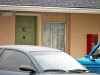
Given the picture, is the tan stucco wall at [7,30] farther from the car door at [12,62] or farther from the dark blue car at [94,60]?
the car door at [12,62]

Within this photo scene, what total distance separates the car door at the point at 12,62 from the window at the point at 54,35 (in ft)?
32.7

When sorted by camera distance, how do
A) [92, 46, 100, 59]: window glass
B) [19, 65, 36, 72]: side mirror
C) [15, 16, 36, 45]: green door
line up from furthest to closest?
[15, 16, 36, 45]: green door → [92, 46, 100, 59]: window glass → [19, 65, 36, 72]: side mirror

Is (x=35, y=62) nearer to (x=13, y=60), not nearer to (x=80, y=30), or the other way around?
(x=13, y=60)

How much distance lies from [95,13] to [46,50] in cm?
1044

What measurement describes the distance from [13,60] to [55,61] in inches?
42.0

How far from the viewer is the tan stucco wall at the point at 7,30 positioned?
59.9 ft

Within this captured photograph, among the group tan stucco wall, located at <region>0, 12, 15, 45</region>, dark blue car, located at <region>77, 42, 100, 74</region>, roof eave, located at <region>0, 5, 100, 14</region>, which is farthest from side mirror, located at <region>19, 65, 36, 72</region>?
tan stucco wall, located at <region>0, 12, 15, 45</region>

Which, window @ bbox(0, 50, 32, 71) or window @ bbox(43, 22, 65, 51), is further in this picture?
window @ bbox(43, 22, 65, 51)

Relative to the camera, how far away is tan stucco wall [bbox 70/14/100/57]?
19.9m

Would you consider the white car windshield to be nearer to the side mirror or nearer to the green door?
the side mirror

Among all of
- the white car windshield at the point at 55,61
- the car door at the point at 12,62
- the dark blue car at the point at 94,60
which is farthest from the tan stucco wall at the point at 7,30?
the white car windshield at the point at 55,61

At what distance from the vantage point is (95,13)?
1988cm

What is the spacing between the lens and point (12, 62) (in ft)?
31.7

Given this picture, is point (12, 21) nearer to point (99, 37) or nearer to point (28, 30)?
point (28, 30)
